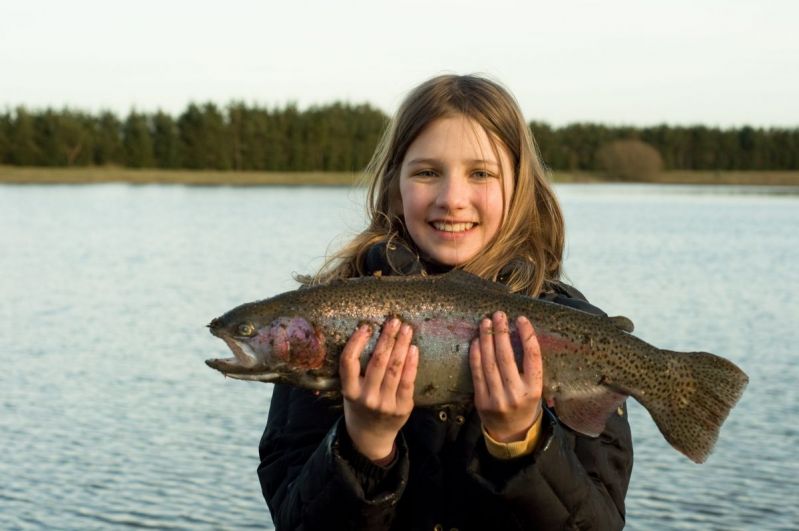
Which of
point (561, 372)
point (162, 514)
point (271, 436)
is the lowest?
point (162, 514)

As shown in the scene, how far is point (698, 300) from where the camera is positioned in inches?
1158

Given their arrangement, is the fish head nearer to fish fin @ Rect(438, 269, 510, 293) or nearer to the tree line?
fish fin @ Rect(438, 269, 510, 293)

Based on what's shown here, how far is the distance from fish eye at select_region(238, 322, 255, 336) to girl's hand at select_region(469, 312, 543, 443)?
2.51 feet

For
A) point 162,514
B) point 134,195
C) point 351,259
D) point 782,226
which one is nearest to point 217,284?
point 162,514

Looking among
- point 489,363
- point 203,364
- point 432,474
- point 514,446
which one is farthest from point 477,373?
point 203,364

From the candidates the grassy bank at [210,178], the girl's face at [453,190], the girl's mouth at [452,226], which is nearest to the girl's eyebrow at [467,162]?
the girl's face at [453,190]

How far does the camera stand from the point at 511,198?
15.6ft

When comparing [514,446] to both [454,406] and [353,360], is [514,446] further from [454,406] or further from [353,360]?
[353,360]

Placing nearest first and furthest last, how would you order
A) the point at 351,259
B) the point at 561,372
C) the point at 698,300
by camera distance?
the point at 561,372 → the point at 351,259 → the point at 698,300

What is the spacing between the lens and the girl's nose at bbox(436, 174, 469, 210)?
446 centimetres

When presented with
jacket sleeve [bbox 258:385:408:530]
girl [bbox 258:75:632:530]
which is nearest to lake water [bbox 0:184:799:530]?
girl [bbox 258:75:632:530]

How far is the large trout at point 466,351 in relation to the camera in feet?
12.5

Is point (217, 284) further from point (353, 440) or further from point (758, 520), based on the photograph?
point (353, 440)

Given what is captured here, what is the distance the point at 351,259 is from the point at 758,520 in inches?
378
